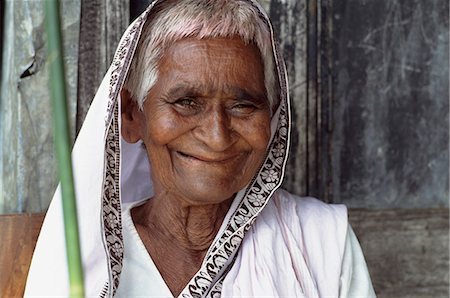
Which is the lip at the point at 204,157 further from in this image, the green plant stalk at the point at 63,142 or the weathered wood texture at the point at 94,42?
the green plant stalk at the point at 63,142

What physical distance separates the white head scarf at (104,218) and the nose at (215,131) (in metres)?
0.19

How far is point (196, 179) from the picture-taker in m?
1.82

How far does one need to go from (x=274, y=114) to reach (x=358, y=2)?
812 mm

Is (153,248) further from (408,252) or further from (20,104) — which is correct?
(408,252)

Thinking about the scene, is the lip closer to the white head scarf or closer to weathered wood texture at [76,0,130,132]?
the white head scarf

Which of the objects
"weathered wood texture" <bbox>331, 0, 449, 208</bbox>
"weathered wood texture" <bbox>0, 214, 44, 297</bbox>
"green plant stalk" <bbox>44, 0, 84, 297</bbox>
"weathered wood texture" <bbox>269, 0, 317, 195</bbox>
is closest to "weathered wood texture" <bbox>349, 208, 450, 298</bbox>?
"weathered wood texture" <bbox>331, 0, 449, 208</bbox>

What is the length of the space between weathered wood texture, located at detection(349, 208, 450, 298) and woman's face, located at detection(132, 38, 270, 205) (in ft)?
2.84

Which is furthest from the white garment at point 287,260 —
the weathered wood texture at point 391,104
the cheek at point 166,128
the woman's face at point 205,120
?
the weathered wood texture at point 391,104

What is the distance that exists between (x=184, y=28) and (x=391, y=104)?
1.11 metres

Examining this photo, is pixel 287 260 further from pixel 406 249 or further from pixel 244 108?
pixel 406 249

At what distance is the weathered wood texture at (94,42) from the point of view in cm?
231

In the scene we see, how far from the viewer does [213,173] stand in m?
1.82

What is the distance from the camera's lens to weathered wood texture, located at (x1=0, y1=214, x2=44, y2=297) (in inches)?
77.2

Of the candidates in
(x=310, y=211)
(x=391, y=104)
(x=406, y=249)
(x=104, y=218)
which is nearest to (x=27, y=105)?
(x=104, y=218)
